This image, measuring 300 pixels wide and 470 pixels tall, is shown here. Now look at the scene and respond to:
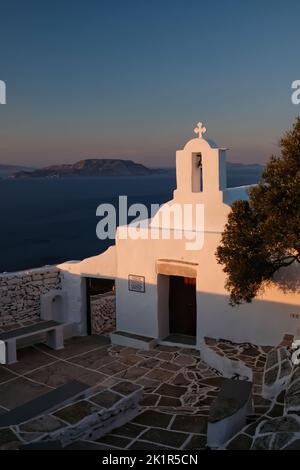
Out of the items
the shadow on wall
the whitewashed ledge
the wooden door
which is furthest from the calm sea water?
the whitewashed ledge

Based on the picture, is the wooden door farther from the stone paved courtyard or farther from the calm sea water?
the calm sea water

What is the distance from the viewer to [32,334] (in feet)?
40.7

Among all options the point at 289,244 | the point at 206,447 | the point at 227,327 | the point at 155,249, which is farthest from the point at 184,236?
the point at 206,447

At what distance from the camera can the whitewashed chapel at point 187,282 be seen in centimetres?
1150

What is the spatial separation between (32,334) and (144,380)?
3.57 metres

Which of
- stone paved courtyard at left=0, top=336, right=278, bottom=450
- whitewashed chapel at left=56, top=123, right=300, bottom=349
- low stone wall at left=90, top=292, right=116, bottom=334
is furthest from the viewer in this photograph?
low stone wall at left=90, top=292, right=116, bottom=334

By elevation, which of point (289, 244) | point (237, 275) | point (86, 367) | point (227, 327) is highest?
point (289, 244)

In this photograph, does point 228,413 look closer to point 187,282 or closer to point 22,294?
point 187,282

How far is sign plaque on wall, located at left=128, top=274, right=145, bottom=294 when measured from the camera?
13.1m

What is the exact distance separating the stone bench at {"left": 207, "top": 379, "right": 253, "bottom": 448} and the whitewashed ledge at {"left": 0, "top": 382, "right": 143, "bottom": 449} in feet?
5.58

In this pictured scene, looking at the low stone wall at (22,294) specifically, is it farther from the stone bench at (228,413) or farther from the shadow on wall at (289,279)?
the stone bench at (228,413)

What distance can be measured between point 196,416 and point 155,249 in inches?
217
